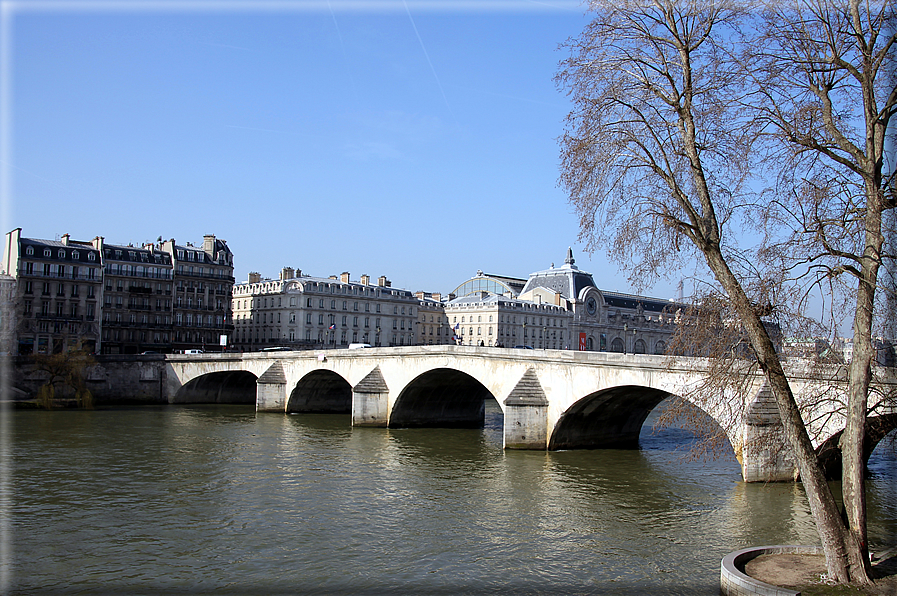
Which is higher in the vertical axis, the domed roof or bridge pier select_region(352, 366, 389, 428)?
the domed roof

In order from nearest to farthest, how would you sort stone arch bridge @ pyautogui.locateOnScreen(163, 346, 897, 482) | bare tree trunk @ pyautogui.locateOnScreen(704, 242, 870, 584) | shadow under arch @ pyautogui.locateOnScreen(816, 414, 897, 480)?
bare tree trunk @ pyautogui.locateOnScreen(704, 242, 870, 584), shadow under arch @ pyautogui.locateOnScreen(816, 414, 897, 480), stone arch bridge @ pyautogui.locateOnScreen(163, 346, 897, 482)

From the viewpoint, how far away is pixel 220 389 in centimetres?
6244

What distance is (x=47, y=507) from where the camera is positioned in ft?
74.4

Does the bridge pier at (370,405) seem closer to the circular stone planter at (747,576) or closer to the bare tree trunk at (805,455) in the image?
the circular stone planter at (747,576)

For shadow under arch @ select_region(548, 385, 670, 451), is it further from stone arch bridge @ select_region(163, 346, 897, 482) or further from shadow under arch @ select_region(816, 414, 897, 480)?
shadow under arch @ select_region(816, 414, 897, 480)

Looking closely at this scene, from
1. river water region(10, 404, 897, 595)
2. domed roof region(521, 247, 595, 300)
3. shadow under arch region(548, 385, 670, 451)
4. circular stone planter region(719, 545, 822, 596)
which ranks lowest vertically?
river water region(10, 404, 897, 595)

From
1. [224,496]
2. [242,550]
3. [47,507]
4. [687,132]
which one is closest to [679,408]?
[687,132]

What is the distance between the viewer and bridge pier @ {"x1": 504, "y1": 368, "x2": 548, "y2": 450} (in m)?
35.0

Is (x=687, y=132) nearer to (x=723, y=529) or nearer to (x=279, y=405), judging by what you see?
(x=723, y=529)

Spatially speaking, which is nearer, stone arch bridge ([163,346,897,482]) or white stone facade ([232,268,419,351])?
stone arch bridge ([163,346,897,482])

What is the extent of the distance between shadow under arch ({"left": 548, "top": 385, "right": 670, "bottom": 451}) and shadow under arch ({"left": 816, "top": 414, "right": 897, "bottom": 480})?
24.7 ft

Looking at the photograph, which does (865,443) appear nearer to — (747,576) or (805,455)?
→ (805,455)

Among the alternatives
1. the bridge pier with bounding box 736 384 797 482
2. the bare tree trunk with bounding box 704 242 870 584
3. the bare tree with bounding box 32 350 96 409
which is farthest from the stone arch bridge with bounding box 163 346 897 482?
the bare tree with bounding box 32 350 96 409

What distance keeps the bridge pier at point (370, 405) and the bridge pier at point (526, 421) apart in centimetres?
1181
